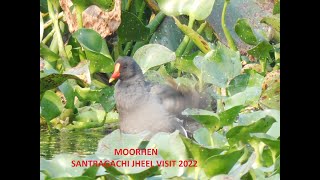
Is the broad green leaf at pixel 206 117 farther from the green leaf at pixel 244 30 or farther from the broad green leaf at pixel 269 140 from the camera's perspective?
the green leaf at pixel 244 30

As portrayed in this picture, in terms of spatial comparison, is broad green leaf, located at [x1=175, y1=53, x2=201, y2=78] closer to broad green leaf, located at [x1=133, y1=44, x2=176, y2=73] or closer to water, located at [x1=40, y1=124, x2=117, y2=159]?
broad green leaf, located at [x1=133, y1=44, x2=176, y2=73]

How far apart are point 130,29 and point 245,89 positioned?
381 mm

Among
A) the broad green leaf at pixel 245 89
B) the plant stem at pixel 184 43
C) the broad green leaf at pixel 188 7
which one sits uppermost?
the broad green leaf at pixel 188 7

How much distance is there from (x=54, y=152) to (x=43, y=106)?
138 mm

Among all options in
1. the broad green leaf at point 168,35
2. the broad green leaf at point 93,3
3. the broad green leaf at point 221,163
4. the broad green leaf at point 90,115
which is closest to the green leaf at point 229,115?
the broad green leaf at point 221,163

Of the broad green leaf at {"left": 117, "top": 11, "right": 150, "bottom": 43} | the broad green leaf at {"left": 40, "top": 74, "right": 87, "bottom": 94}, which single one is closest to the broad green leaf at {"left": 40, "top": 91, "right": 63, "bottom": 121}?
the broad green leaf at {"left": 40, "top": 74, "right": 87, "bottom": 94}

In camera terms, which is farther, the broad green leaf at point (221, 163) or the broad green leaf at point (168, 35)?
the broad green leaf at point (168, 35)

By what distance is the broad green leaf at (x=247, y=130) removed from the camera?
4879 millimetres

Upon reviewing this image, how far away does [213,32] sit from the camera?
4.95 meters

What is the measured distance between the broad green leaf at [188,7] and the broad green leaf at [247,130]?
0.35m

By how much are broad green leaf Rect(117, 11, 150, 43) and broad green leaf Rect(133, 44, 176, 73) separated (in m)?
0.04

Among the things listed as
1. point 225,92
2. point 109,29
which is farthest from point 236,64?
point 109,29
